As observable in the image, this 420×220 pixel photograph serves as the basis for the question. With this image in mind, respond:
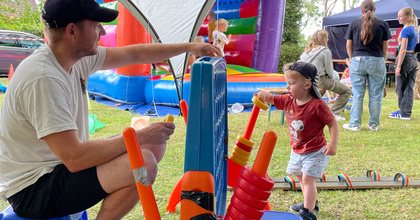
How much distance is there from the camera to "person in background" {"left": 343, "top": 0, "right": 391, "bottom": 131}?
5016mm

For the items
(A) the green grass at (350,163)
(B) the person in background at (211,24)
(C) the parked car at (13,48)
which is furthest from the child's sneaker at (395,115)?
(C) the parked car at (13,48)

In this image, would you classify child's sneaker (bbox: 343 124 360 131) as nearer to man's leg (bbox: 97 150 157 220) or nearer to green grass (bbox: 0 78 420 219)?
green grass (bbox: 0 78 420 219)

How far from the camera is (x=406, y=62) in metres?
6.21

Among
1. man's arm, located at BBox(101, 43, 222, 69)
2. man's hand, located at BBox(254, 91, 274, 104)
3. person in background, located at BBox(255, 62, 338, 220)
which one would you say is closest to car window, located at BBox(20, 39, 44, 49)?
man's arm, located at BBox(101, 43, 222, 69)

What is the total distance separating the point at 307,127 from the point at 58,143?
5.49 feet

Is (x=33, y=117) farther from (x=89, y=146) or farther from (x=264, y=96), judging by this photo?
(x=264, y=96)

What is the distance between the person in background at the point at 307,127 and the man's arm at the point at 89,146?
3.62 feet

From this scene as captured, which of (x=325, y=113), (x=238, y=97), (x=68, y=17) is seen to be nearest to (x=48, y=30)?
(x=68, y=17)

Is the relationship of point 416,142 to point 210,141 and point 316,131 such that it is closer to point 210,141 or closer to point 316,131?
point 316,131

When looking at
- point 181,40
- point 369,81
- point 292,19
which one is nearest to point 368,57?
point 369,81

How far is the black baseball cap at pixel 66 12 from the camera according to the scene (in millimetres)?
1538

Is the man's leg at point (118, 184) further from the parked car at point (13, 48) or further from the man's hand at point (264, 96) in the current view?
the parked car at point (13, 48)

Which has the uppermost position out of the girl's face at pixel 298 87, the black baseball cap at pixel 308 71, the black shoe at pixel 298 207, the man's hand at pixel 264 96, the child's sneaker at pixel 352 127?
the black baseball cap at pixel 308 71

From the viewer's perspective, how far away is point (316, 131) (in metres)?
2.51
